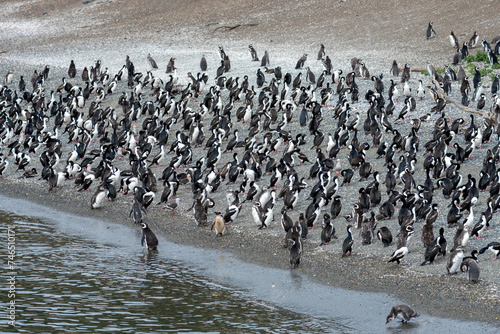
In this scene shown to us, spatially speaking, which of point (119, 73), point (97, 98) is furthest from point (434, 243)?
point (119, 73)

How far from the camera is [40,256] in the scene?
16.8 m

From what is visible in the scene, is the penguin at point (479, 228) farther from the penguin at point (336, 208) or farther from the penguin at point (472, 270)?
the penguin at point (336, 208)

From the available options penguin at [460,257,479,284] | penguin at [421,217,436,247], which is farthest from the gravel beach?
penguin at [421,217,436,247]

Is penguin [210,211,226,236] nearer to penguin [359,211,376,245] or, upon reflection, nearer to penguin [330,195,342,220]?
penguin [330,195,342,220]

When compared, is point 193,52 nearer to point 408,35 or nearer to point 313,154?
point 408,35

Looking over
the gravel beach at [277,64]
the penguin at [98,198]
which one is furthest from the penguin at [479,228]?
the penguin at [98,198]

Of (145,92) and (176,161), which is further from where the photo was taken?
(145,92)

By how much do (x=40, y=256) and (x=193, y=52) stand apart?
74.3 feet

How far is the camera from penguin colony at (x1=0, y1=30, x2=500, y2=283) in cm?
1720

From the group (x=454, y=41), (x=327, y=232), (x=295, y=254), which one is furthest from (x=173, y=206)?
(x=454, y=41)

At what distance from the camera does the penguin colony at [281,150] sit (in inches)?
Result: 677

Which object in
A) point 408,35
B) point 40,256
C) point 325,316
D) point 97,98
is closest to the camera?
point 325,316

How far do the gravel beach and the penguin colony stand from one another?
18cm

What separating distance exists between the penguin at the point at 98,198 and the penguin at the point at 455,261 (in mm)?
10099
